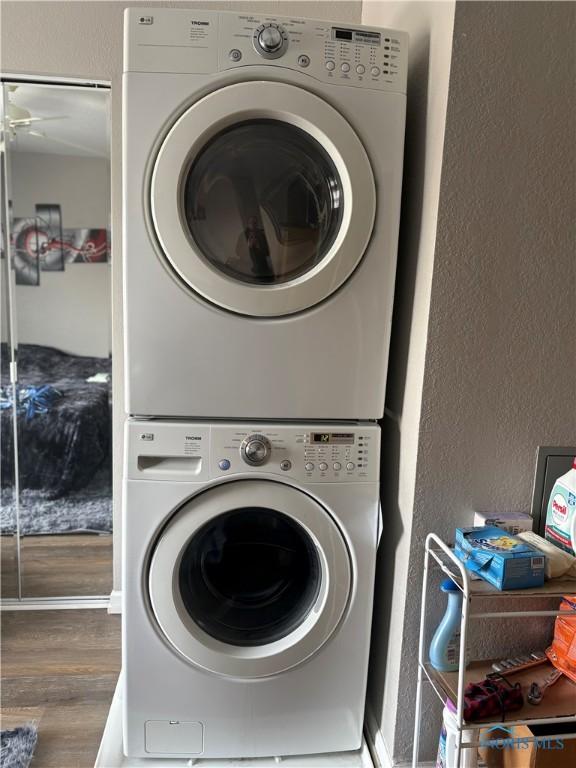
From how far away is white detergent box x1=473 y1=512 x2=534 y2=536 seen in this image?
136cm

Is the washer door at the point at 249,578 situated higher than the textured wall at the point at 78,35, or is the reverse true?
the textured wall at the point at 78,35

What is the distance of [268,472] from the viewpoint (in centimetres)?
138

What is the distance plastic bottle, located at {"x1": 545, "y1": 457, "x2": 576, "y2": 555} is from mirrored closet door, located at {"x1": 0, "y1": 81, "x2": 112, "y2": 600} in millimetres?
1564

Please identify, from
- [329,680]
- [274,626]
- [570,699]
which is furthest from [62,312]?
[570,699]

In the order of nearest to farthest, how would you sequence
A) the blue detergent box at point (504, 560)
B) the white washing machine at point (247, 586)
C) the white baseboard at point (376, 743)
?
the blue detergent box at point (504, 560), the white washing machine at point (247, 586), the white baseboard at point (376, 743)

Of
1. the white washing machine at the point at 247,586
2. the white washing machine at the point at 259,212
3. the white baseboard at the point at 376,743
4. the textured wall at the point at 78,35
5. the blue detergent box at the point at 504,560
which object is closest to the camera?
the blue detergent box at the point at 504,560

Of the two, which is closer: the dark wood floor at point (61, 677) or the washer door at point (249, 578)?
the washer door at point (249, 578)

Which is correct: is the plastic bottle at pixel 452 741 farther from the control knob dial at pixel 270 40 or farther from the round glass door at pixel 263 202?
the control knob dial at pixel 270 40

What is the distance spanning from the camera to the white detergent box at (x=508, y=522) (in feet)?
4.48

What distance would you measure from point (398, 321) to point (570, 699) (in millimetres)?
953

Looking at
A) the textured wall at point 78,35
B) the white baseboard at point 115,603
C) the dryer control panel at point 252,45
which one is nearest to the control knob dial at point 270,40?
the dryer control panel at point 252,45

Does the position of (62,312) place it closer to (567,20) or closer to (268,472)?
(268,472)

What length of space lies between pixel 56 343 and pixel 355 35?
1.48 meters

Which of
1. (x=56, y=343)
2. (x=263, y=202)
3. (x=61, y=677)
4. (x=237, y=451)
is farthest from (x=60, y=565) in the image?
(x=263, y=202)
